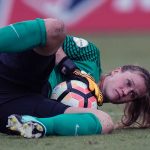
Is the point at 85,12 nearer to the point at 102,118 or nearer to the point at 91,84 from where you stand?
the point at 91,84

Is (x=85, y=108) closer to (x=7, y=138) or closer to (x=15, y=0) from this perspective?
(x=7, y=138)

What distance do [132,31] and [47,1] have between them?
230cm

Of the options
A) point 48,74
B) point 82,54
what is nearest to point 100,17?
point 82,54

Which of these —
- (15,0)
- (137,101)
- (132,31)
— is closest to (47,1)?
(15,0)

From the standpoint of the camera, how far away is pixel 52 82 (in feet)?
16.3

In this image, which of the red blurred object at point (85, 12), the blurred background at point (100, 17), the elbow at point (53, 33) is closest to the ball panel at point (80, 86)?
the elbow at point (53, 33)

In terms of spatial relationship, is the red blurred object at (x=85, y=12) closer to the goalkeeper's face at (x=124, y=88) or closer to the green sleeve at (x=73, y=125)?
the goalkeeper's face at (x=124, y=88)

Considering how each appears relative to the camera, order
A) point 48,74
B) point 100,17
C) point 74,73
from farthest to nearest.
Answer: point 100,17 → point 74,73 → point 48,74

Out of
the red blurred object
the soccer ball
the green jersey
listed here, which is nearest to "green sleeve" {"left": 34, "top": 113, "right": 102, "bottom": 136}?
the soccer ball

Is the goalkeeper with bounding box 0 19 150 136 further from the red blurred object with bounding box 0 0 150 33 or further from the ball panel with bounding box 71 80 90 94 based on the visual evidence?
the red blurred object with bounding box 0 0 150 33

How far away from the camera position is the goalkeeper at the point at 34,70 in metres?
4.23

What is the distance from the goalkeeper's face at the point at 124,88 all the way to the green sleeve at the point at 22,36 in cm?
82

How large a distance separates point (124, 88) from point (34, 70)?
69cm

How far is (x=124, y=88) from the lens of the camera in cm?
484
